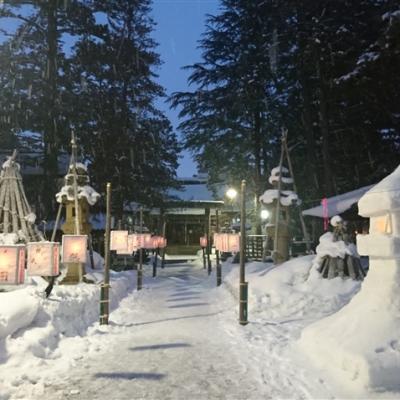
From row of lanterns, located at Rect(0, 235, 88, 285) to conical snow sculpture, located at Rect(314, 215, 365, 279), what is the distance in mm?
6864

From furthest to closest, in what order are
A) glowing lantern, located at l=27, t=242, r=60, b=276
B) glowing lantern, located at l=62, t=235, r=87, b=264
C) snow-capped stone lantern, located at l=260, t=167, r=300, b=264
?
1. snow-capped stone lantern, located at l=260, t=167, r=300, b=264
2. glowing lantern, located at l=62, t=235, r=87, b=264
3. glowing lantern, located at l=27, t=242, r=60, b=276

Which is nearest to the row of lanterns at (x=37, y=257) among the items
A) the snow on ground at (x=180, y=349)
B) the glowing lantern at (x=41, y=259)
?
the glowing lantern at (x=41, y=259)

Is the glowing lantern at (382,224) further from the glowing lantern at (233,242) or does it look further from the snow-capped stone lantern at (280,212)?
the glowing lantern at (233,242)

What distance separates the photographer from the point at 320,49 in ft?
73.2

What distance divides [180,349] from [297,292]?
5.04 m

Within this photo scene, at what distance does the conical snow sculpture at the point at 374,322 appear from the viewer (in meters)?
5.39

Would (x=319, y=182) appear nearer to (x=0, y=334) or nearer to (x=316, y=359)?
(x=316, y=359)

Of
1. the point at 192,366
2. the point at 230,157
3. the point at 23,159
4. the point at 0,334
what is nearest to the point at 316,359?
the point at 192,366

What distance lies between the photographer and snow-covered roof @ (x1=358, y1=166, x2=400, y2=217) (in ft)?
20.3

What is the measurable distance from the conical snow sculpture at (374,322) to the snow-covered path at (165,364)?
1097mm

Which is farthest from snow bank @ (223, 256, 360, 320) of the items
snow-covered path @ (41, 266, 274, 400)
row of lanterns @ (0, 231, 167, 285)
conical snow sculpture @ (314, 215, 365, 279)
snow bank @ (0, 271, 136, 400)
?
row of lanterns @ (0, 231, 167, 285)

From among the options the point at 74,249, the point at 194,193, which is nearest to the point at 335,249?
the point at 74,249

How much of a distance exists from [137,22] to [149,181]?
38.4ft

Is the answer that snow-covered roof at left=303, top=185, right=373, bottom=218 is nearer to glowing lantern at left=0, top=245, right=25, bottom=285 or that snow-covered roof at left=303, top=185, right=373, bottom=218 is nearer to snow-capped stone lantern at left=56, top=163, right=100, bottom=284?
snow-capped stone lantern at left=56, top=163, right=100, bottom=284
